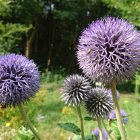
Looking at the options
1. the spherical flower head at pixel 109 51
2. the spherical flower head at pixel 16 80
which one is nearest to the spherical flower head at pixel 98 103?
the spherical flower head at pixel 16 80

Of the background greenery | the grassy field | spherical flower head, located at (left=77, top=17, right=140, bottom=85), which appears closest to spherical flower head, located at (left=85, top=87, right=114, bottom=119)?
the grassy field

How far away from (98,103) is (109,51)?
2.49 feet

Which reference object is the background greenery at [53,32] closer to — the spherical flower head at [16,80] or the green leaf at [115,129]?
the green leaf at [115,129]

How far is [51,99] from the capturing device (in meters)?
14.8

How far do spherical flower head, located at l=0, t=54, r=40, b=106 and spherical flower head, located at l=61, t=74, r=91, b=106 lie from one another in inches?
12.4

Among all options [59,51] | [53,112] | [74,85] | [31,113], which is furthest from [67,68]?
[74,85]

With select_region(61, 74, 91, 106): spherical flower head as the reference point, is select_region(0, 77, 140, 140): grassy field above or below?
below

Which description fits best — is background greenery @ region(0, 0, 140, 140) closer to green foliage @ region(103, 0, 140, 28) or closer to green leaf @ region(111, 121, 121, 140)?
green foliage @ region(103, 0, 140, 28)

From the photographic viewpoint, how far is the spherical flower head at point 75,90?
3.12m

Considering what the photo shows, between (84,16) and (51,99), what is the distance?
894 centimetres

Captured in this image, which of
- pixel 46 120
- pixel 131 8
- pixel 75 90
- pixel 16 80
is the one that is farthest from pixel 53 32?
pixel 16 80

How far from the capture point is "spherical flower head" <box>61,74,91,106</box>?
312cm

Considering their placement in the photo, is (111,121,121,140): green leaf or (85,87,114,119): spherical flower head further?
(111,121,121,140): green leaf

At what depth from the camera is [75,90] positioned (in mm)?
3213
